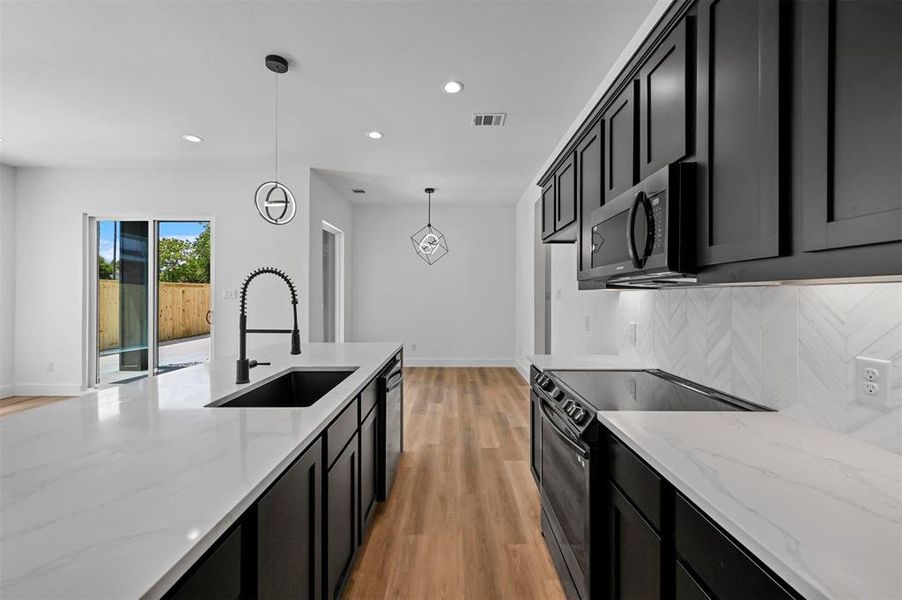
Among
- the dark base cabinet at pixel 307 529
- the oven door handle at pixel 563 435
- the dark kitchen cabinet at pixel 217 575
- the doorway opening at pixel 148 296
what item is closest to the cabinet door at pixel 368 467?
the dark base cabinet at pixel 307 529

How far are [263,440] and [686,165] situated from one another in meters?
1.46

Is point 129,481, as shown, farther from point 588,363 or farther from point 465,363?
point 465,363

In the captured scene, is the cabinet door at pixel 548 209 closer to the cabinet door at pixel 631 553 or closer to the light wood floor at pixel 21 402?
the cabinet door at pixel 631 553

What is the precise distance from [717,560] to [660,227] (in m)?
0.92

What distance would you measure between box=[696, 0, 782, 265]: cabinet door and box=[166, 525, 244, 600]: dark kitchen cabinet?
4.27ft

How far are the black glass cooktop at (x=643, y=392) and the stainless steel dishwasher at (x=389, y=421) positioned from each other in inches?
39.7

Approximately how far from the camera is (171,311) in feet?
17.4

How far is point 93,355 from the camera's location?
5348mm

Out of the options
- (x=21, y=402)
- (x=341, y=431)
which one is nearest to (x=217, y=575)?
(x=341, y=431)

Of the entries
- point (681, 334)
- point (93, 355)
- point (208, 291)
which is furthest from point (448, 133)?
point (93, 355)

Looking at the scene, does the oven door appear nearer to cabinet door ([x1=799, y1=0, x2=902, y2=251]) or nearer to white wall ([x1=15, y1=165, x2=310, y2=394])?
cabinet door ([x1=799, y1=0, x2=902, y2=251])

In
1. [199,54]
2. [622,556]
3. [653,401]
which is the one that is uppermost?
[199,54]

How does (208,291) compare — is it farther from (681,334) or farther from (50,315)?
(681,334)

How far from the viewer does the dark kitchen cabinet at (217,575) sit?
0.68m
